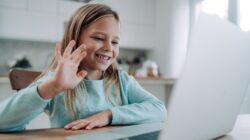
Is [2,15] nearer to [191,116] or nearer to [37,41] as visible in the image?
[37,41]

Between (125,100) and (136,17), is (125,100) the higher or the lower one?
the lower one

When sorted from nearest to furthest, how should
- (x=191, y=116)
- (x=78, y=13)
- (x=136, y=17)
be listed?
(x=191, y=116) < (x=78, y=13) < (x=136, y=17)

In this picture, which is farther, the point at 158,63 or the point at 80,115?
the point at 158,63

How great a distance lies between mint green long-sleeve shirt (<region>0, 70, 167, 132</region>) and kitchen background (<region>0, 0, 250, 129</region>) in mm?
1266

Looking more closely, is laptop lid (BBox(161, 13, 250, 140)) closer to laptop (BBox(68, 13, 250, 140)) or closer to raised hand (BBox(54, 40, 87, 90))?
laptop (BBox(68, 13, 250, 140))

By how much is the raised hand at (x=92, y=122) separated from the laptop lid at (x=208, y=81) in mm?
267

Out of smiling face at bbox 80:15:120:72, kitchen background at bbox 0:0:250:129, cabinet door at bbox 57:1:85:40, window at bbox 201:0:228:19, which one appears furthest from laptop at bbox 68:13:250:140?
cabinet door at bbox 57:1:85:40

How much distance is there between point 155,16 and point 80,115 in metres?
3.10

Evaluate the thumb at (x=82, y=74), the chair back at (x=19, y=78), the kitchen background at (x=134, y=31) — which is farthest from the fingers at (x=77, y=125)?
the kitchen background at (x=134, y=31)

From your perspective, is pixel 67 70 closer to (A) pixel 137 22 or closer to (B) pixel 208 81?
(B) pixel 208 81

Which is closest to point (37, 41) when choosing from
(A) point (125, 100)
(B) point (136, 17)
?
(B) point (136, 17)

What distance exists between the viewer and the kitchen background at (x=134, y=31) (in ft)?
9.05

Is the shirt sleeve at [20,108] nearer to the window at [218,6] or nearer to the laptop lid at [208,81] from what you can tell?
the laptop lid at [208,81]

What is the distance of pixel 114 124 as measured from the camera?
2.39 ft
